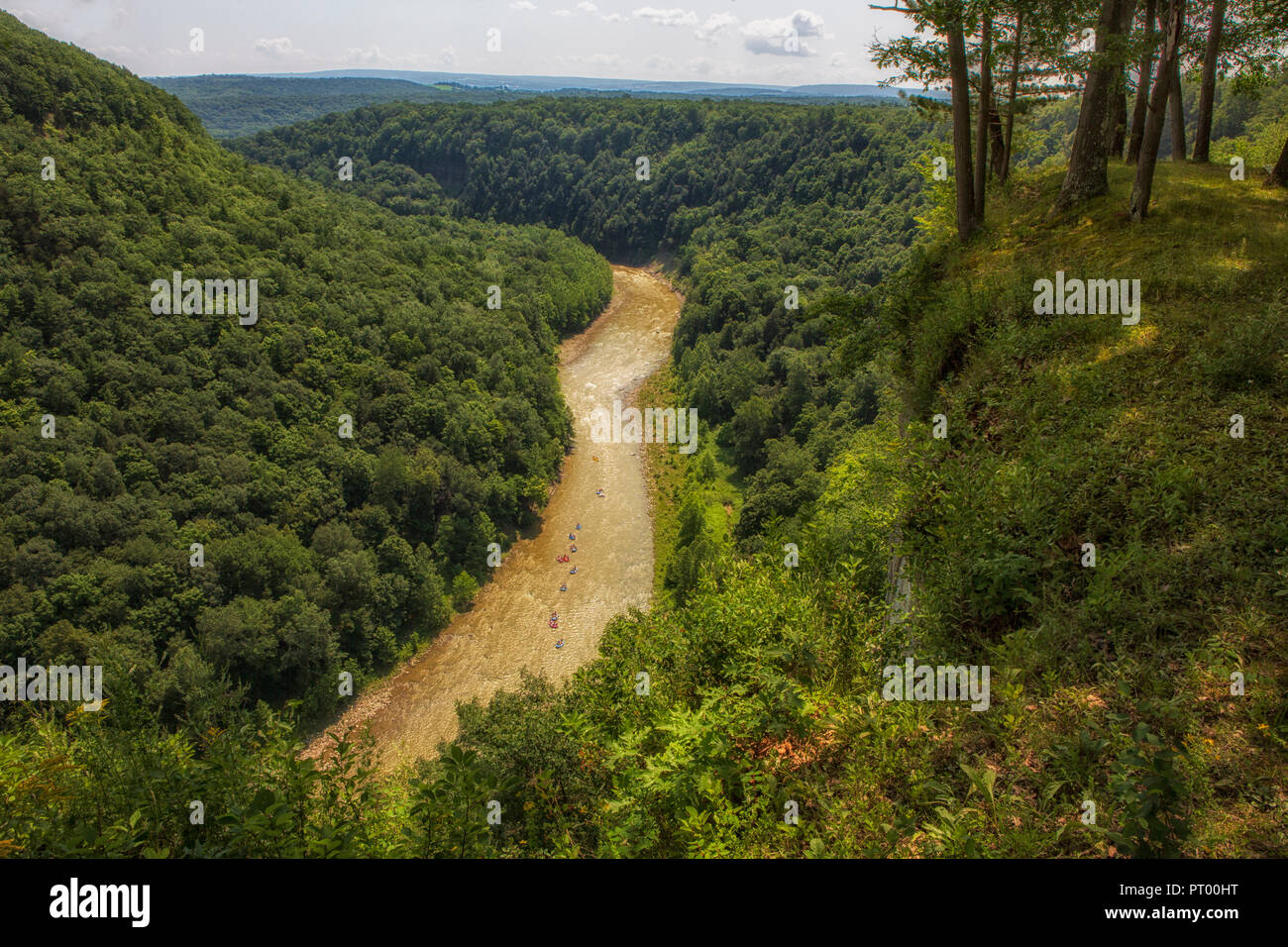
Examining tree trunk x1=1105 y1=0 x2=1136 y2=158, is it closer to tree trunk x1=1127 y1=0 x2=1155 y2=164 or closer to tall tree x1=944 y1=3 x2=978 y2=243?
tree trunk x1=1127 y1=0 x2=1155 y2=164

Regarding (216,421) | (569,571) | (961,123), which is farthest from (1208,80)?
(216,421)

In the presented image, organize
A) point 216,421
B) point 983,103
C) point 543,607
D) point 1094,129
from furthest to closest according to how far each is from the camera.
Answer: point 543,607 → point 216,421 → point 983,103 → point 1094,129

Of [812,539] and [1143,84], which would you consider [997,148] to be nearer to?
[1143,84]

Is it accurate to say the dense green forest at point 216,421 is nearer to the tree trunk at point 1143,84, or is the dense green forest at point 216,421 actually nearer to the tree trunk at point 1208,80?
the tree trunk at point 1143,84

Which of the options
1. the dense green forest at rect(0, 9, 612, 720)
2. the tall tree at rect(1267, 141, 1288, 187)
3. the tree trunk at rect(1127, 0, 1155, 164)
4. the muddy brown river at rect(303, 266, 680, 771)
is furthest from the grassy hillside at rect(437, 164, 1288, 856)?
the muddy brown river at rect(303, 266, 680, 771)

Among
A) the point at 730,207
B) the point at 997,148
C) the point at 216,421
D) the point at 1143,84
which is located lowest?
the point at 216,421

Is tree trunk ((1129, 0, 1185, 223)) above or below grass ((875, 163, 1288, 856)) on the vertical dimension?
above
